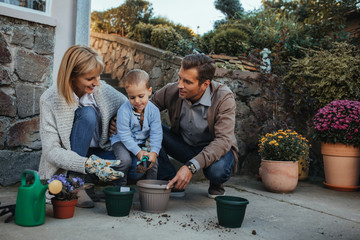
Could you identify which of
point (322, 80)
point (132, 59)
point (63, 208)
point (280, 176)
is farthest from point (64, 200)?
point (132, 59)

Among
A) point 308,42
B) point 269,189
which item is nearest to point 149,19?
point 308,42

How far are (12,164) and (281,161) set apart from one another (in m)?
2.45

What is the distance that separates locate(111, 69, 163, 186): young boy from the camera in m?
2.37

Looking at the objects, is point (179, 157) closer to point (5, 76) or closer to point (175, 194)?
point (175, 194)

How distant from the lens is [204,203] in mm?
2590

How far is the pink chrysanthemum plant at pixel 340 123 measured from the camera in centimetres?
333

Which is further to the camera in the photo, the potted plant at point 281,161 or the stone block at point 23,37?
the potted plant at point 281,161

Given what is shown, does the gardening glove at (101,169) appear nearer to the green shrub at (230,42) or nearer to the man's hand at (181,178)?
the man's hand at (181,178)

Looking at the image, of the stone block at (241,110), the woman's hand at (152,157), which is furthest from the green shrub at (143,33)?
the woman's hand at (152,157)

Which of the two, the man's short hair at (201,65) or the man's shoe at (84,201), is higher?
the man's short hair at (201,65)

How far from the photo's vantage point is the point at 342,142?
3410mm

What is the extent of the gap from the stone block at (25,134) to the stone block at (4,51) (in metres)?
0.54

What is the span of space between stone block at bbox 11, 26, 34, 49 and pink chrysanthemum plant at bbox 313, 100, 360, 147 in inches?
116

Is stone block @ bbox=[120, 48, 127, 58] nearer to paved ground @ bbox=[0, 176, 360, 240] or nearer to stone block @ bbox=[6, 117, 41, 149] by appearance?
stone block @ bbox=[6, 117, 41, 149]
